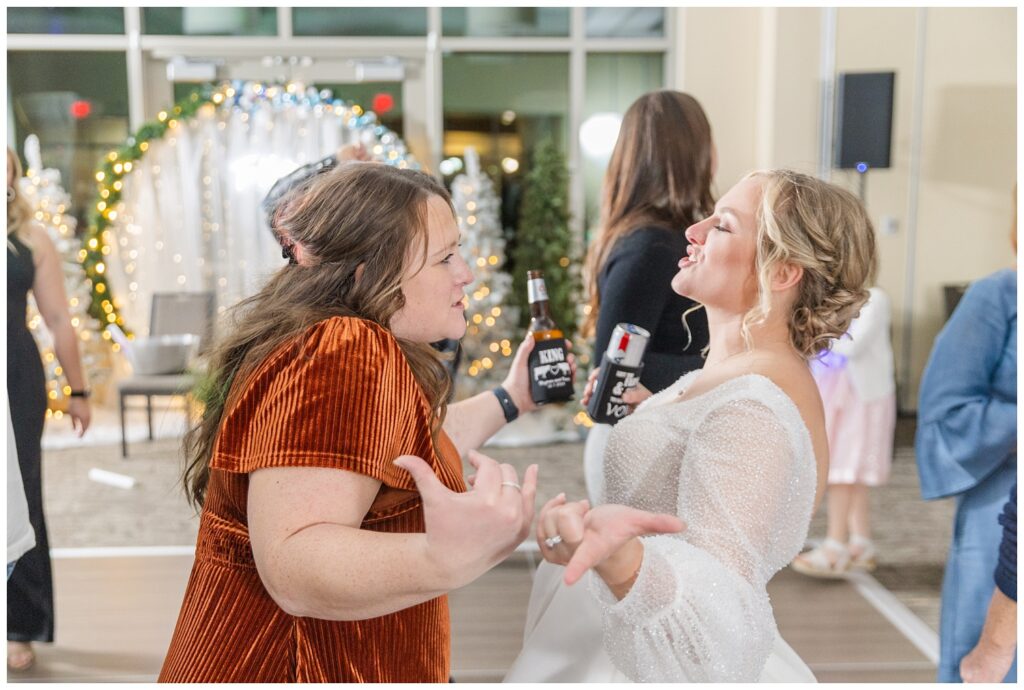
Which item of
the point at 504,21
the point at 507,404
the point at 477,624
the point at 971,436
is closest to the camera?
the point at 507,404

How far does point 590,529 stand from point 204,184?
6.27 m

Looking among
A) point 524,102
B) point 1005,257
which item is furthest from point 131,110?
point 1005,257

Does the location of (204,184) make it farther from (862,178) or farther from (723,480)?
(723,480)

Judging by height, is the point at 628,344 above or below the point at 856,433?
above

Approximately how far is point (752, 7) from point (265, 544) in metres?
6.18

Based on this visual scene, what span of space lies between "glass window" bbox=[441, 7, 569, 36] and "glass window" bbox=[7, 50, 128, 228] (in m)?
2.43

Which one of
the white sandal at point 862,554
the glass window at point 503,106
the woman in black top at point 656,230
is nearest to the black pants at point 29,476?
the woman in black top at point 656,230

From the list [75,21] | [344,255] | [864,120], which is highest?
[75,21]

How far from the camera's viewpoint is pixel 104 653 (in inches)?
109

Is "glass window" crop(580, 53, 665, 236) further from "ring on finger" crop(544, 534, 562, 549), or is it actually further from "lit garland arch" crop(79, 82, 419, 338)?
"ring on finger" crop(544, 534, 562, 549)

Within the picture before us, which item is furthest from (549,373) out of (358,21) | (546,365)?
(358,21)

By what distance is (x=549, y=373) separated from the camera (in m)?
1.64

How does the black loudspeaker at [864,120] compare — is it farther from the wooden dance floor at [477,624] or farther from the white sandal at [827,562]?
the wooden dance floor at [477,624]

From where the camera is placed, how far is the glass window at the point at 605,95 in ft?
22.2
